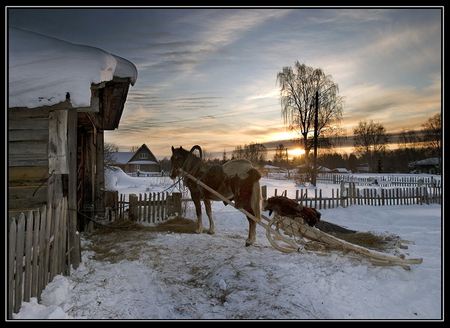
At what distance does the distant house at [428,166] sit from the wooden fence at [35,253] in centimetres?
5859

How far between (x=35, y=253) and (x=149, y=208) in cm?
549

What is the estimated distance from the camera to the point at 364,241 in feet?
20.1

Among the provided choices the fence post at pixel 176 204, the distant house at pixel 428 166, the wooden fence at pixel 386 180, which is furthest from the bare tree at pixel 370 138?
the fence post at pixel 176 204

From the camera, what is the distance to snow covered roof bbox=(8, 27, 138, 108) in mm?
4281

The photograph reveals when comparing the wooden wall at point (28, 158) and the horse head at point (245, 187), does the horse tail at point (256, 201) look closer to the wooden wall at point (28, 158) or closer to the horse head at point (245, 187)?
the horse head at point (245, 187)

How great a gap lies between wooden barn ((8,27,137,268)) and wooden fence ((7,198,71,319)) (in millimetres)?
358

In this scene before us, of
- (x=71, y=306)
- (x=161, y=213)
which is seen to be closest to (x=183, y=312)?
(x=71, y=306)

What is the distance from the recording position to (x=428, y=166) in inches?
2096

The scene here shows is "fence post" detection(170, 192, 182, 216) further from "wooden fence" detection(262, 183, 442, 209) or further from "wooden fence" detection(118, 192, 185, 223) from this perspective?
"wooden fence" detection(262, 183, 442, 209)

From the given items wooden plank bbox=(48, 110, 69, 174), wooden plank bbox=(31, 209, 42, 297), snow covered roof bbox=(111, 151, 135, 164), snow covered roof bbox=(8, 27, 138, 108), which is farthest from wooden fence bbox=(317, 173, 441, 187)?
snow covered roof bbox=(111, 151, 135, 164)

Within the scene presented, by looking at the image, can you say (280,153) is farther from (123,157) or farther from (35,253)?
(35,253)

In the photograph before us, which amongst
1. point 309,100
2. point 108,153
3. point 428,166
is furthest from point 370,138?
point 108,153

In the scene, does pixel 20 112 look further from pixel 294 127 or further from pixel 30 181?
pixel 294 127

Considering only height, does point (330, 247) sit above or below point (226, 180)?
below
